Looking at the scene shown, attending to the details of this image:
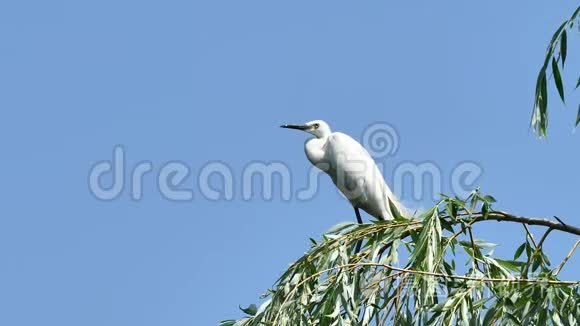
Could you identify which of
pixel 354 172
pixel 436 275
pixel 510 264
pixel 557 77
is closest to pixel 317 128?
pixel 354 172

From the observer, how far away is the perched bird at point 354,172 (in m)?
6.30

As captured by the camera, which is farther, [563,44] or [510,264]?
[563,44]

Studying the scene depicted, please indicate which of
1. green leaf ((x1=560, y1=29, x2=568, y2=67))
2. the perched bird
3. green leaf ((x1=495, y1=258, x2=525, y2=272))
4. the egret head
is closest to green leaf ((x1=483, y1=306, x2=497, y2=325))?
green leaf ((x1=495, y1=258, x2=525, y2=272))

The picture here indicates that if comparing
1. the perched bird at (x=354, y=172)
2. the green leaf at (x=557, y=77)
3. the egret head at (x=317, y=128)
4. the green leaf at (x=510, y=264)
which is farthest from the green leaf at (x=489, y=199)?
the egret head at (x=317, y=128)

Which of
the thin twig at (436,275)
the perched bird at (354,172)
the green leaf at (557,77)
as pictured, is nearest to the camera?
the thin twig at (436,275)

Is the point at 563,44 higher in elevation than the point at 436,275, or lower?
higher

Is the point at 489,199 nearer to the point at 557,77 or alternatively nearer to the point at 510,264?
the point at 510,264

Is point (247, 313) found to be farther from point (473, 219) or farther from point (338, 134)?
point (338, 134)

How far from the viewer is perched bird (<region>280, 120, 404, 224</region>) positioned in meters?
6.30

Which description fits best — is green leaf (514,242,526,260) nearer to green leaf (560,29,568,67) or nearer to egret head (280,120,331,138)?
green leaf (560,29,568,67)

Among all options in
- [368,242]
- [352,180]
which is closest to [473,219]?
[368,242]

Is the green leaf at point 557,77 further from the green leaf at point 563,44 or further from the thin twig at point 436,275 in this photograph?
the thin twig at point 436,275

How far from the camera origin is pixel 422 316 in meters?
4.17

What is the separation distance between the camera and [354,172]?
6.38 meters
